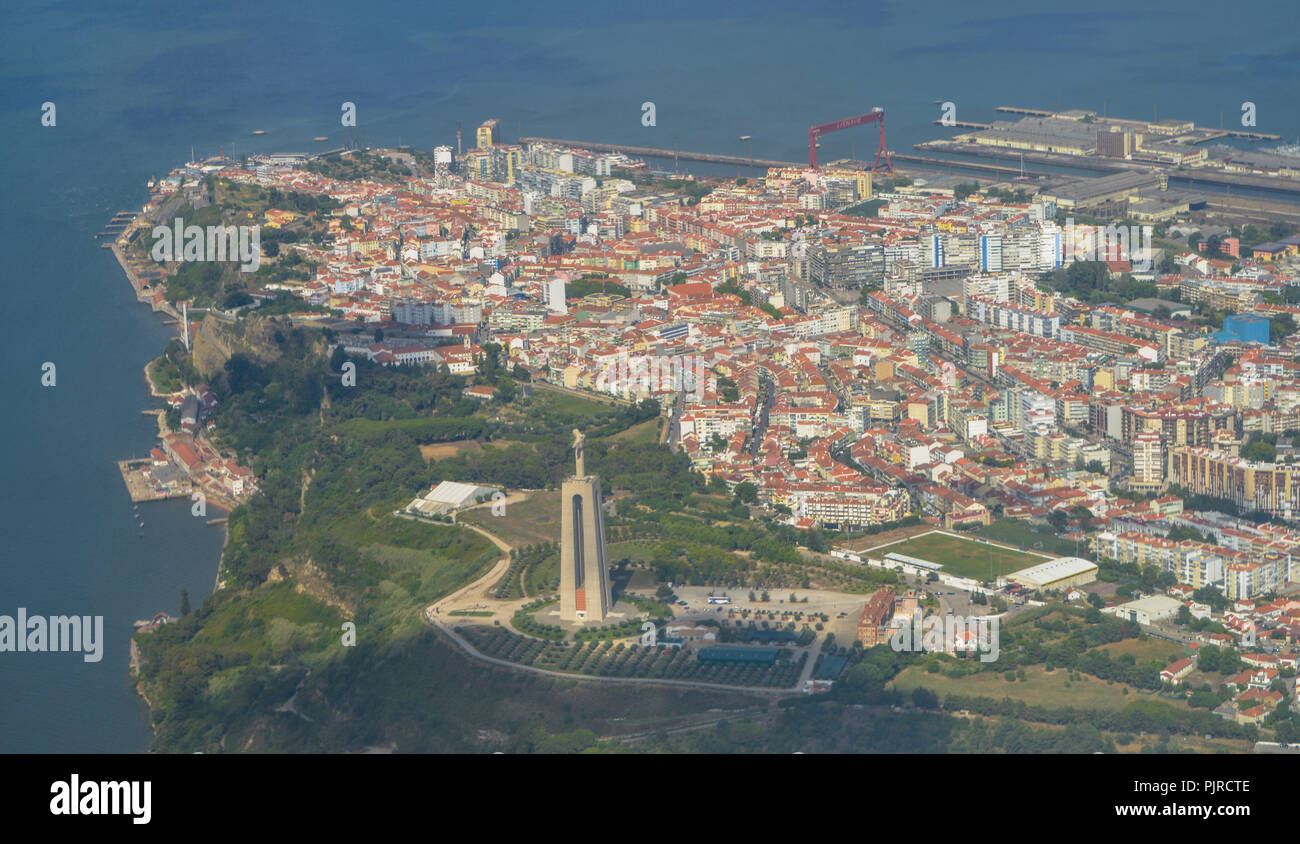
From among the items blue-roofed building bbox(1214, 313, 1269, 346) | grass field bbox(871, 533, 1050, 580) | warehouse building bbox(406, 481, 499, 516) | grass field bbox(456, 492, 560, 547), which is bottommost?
grass field bbox(871, 533, 1050, 580)

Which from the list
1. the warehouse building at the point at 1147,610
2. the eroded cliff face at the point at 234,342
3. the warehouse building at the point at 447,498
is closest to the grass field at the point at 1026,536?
the warehouse building at the point at 1147,610

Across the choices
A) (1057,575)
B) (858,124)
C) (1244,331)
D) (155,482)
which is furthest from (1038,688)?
(858,124)

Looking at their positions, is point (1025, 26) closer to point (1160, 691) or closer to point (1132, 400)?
point (1132, 400)

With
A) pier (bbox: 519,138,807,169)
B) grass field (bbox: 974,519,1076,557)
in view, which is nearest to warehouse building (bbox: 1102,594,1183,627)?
grass field (bbox: 974,519,1076,557)

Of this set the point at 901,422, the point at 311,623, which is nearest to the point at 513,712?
the point at 311,623

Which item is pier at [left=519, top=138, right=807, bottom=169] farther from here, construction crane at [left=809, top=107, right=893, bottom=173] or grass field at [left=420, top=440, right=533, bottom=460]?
grass field at [left=420, top=440, right=533, bottom=460]

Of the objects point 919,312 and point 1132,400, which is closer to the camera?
point 1132,400
